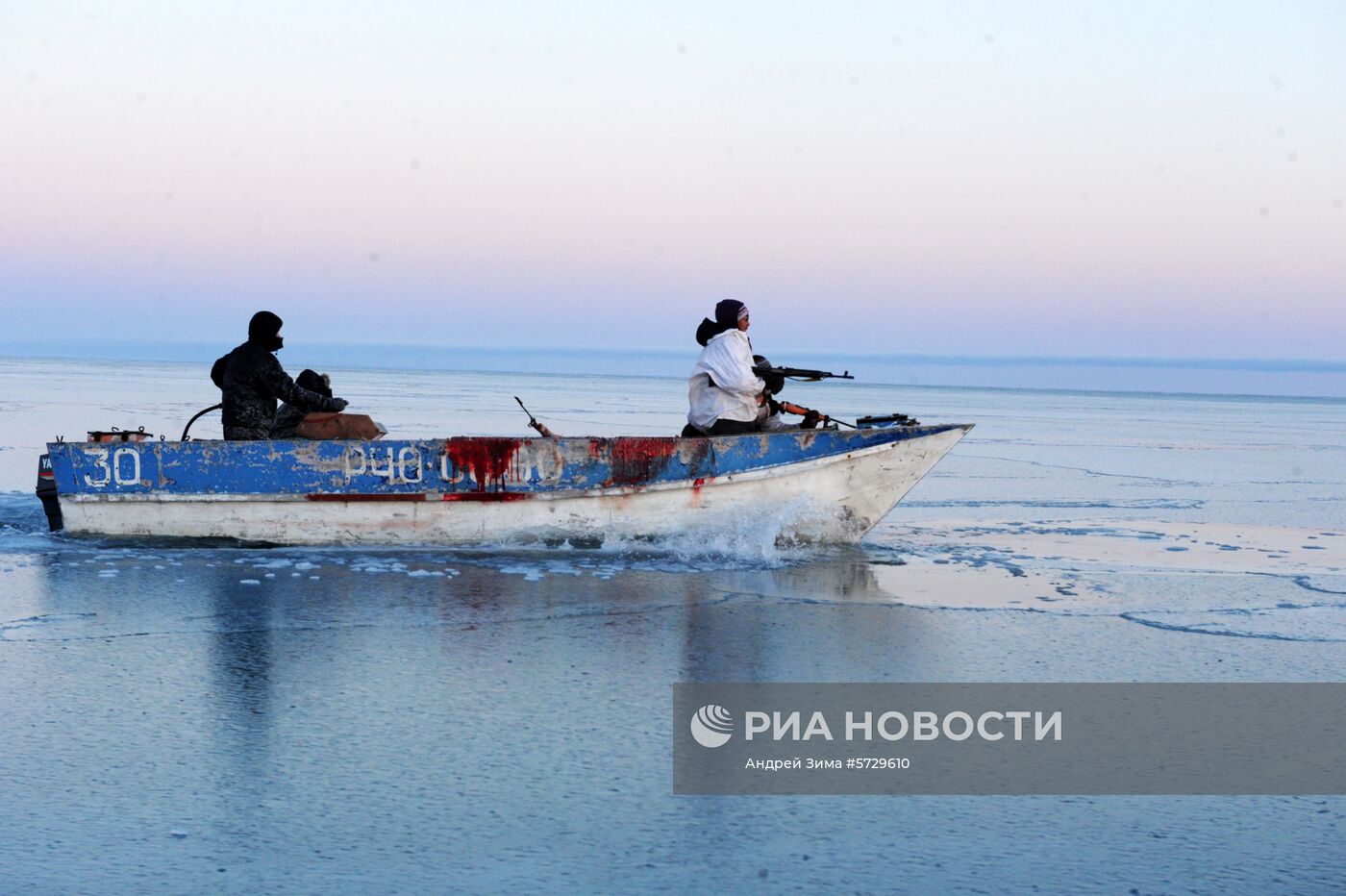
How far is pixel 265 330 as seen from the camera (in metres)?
9.88

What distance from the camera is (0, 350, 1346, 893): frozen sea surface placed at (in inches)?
144

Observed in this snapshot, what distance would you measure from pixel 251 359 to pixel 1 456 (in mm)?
8064

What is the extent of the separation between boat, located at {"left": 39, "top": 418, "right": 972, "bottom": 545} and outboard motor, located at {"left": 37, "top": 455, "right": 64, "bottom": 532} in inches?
25.7

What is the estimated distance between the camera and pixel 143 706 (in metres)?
5.10

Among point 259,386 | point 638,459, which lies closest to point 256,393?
point 259,386

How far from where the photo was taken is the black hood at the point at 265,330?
32.3 feet

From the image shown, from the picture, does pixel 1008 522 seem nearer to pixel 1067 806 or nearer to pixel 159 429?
pixel 1067 806

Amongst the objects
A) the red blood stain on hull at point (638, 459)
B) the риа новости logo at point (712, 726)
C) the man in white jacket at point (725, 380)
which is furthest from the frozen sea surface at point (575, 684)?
the man in white jacket at point (725, 380)

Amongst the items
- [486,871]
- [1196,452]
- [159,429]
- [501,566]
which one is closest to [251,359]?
[501,566]

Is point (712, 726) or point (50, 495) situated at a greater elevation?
point (50, 495)

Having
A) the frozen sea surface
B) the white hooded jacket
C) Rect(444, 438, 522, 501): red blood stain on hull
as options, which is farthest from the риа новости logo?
the white hooded jacket

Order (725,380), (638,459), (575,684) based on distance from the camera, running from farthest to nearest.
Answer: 1. (725,380)
2. (638,459)
3. (575,684)

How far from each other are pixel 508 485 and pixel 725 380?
175 cm

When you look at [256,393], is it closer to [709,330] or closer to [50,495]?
[50,495]
